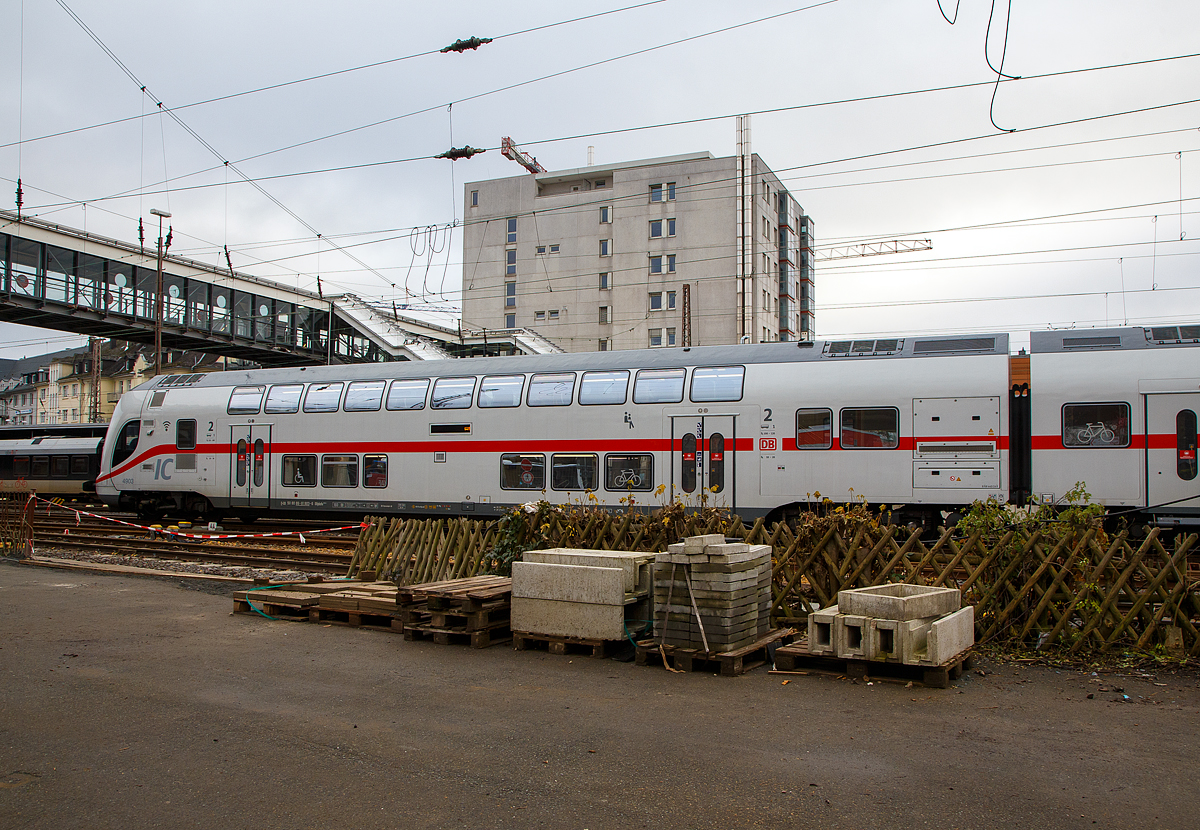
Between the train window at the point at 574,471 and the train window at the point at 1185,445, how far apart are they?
32.8 feet

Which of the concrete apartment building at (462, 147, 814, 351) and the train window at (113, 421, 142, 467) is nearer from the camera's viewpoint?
the train window at (113, 421, 142, 467)

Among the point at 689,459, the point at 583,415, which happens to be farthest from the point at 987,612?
the point at 583,415

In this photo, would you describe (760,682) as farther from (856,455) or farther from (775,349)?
(775,349)

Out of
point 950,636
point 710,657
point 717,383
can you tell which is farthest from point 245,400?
point 950,636

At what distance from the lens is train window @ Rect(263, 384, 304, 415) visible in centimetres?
2130

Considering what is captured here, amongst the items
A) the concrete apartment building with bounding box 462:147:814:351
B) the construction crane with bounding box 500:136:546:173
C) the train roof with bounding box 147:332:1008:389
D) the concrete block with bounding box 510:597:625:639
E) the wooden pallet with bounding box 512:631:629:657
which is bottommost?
the wooden pallet with bounding box 512:631:629:657

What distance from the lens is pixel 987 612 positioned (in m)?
8.48

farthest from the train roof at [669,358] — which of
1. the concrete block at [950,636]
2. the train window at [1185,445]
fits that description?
the concrete block at [950,636]

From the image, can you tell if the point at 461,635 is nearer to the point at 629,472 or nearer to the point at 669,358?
the point at 629,472

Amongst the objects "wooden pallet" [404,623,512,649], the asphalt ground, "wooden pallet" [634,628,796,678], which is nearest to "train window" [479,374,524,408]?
"wooden pallet" [404,623,512,649]

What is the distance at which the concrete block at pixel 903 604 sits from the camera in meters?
7.33

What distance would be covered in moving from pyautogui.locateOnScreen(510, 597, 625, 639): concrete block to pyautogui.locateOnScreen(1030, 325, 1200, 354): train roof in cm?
→ 1034

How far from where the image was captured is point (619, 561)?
28.9ft

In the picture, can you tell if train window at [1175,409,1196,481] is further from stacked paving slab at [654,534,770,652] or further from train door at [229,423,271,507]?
train door at [229,423,271,507]
